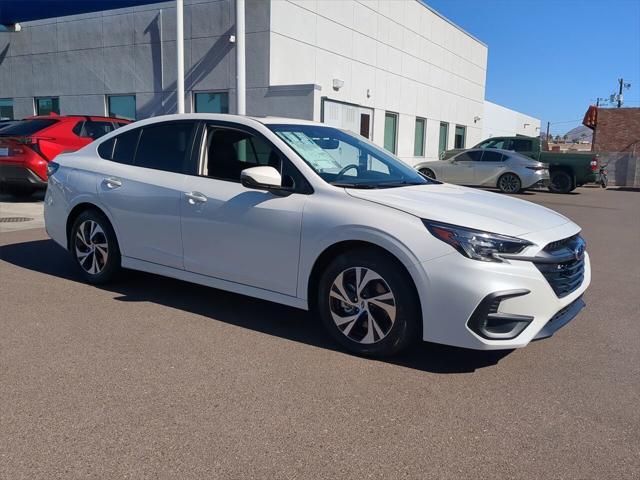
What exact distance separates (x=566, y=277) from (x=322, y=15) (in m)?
15.5

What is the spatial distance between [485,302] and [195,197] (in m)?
2.49

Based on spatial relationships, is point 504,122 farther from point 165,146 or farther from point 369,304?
point 369,304

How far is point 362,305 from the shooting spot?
12.9 feet

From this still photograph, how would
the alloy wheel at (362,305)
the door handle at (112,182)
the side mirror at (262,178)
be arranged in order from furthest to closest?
1. the door handle at (112,182)
2. the side mirror at (262,178)
3. the alloy wheel at (362,305)

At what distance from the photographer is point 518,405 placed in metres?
3.37

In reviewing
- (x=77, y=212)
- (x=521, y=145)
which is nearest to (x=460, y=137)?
(x=521, y=145)

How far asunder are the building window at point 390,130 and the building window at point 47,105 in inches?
476

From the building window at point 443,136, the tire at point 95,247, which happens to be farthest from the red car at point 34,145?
the building window at point 443,136

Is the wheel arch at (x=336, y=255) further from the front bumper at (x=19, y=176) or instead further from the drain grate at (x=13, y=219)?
the front bumper at (x=19, y=176)

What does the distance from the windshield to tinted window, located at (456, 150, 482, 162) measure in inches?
583

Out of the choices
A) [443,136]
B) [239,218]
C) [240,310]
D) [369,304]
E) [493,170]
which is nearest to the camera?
[369,304]

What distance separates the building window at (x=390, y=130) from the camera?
22.1 m

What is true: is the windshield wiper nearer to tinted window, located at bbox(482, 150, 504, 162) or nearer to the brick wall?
tinted window, located at bbox(482, 150, 504, 162)

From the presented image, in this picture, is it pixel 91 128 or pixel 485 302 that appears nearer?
pixel 485 302
